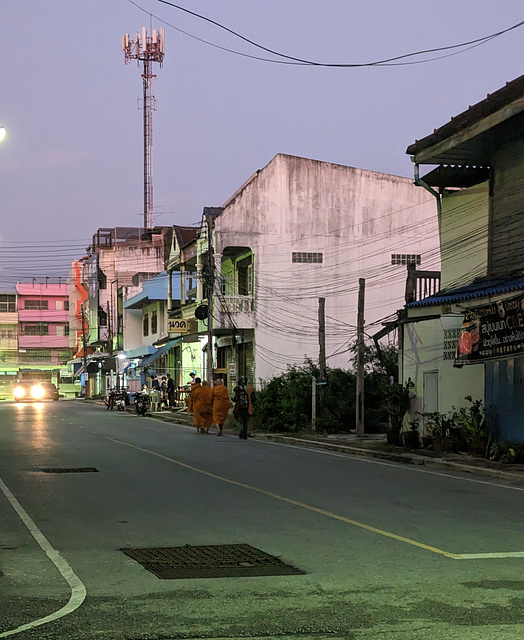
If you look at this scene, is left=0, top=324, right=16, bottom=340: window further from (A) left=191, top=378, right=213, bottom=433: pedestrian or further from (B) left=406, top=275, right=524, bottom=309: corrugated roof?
(B) left=406, top=275, right=524, bottom=309: corrugated roof

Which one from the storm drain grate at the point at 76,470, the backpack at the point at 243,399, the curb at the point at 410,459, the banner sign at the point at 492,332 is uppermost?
the banner sign at the point at 492,332

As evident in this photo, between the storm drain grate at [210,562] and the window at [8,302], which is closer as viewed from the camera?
the storm drain grate at [210,562]

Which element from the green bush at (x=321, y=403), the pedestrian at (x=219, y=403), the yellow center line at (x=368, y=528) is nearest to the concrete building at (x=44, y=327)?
the green bush at (x=321, y=403)

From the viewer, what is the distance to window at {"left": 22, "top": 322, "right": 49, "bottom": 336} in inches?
4398

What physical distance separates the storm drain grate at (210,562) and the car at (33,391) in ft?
202

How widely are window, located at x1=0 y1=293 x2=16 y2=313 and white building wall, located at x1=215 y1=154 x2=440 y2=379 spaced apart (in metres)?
73.0

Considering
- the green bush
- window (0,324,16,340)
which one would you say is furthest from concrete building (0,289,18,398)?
the green bush

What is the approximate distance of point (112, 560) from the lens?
8641mm

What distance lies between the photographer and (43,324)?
4439 inches

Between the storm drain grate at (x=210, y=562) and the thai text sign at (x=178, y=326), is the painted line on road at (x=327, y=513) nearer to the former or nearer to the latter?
the storm drain grate at (x=210, y=562)

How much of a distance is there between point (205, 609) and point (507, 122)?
16.0m

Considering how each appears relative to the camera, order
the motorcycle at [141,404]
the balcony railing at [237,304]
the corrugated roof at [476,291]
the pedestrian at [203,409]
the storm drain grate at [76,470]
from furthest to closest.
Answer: the motorcycle at [141,404] → the balcony railing at [237,304] → the pedestrian at [203,409] → the corrugated roof at [476,291] → the storm drain grate at [76,470]

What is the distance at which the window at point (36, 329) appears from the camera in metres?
112

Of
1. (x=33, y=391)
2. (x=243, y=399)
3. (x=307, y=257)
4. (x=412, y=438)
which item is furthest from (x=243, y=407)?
(x=33, y=391)
